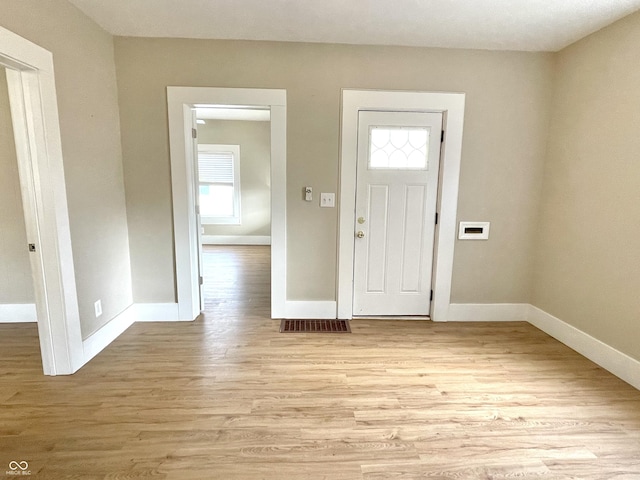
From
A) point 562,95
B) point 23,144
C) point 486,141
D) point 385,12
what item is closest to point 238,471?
point 23,144

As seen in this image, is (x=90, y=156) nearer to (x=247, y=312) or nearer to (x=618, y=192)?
(x=247, y=312)

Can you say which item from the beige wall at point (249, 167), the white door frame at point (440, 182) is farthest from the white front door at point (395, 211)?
the beige wall at point (249, 167)

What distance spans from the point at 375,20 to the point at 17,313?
4241 mm

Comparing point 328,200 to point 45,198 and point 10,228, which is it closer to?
point 45,198

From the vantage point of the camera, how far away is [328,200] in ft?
9.81

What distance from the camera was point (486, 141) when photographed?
297 centimetres

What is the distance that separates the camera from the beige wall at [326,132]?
2764 millimetres

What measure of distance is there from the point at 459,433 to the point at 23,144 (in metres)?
3.17

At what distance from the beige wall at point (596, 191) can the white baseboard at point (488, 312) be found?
26 centimetres

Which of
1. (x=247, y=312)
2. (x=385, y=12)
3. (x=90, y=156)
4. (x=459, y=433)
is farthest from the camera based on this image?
(x=247, y=312)

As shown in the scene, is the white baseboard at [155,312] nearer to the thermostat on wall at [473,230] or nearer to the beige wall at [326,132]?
the beige wall at [326,132]

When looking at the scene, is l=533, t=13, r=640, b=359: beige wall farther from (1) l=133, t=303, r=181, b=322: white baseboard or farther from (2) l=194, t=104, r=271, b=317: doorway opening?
(2) l=194, t=104, r=271, b=317: doorway opening

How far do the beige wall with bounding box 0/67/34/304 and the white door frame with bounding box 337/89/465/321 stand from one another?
302 cm

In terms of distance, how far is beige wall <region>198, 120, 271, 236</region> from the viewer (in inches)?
270
